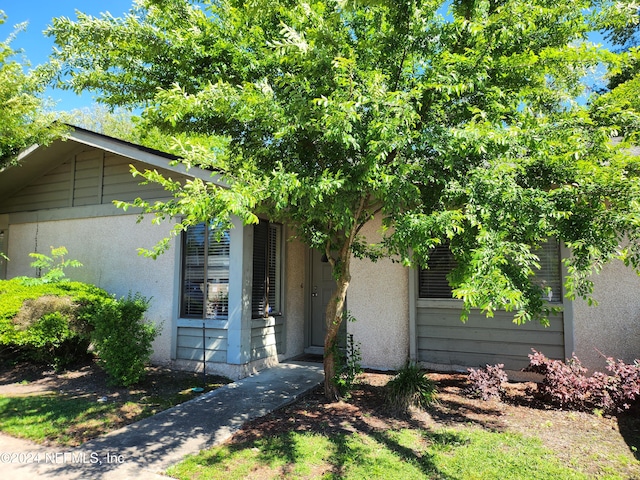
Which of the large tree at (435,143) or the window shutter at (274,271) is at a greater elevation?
the large tree at (435,143)

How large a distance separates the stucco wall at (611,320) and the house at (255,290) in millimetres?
14

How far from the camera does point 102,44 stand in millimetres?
6098

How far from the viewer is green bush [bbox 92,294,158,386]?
5801 millimetres

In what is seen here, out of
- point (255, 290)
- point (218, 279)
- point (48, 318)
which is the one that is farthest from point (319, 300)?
point (48, 318)

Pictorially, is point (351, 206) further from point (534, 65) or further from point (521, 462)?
point (521, 462)

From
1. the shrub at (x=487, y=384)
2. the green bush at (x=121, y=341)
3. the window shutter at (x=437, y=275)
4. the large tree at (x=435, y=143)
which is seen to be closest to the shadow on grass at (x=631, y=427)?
the shrub at (x=487, y=384)

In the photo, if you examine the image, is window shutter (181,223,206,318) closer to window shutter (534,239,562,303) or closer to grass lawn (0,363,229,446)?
grass lawn (0,363,229,446)

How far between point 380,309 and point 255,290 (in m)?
2.13

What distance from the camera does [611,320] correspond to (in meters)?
5.84

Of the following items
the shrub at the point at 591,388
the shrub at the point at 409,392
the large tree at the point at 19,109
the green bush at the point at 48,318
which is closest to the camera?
the shrub at the point at 591,388

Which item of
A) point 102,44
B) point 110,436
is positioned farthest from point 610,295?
point 102,44

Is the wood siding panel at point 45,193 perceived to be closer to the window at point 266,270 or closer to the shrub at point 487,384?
the window at point 266,270

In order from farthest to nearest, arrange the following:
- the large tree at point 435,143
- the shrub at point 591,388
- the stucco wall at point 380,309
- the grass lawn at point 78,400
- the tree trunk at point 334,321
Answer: the stucco wall at point 380,309 → the tree trunk at point 334,321 → the shrub at point 591,388 → the grass lawn at point 78,400 → the large tree at point 435,143

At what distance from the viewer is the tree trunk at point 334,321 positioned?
5.14 meters
